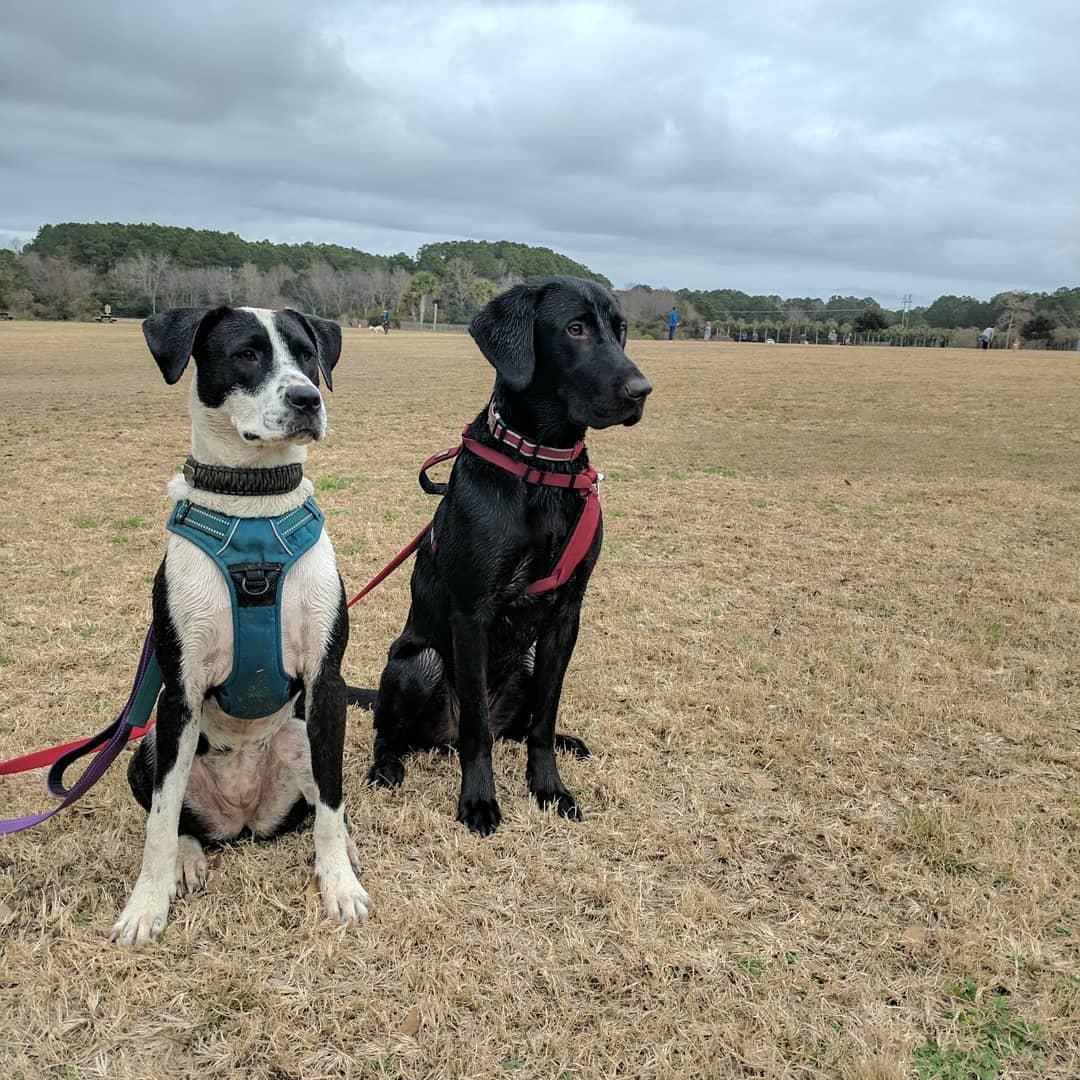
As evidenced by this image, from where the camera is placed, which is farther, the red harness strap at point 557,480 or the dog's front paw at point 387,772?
the dog's front paw at point 387,772

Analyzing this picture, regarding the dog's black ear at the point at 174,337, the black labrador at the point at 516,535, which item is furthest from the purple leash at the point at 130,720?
the black labrador at the point at 516,535

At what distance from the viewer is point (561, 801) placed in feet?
10.7

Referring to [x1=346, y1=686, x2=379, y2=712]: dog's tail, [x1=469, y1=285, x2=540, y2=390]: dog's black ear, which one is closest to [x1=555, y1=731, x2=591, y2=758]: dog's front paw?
[x1=346, y1=686, x2=379, y2=712]: dog's tail

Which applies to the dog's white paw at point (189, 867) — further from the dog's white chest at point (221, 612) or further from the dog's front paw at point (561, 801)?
the dog's front paw at point (561, 801)

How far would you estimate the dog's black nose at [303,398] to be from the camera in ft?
8.02

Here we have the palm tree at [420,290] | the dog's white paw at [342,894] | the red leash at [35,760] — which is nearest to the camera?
the dog's white paw at [342,894]

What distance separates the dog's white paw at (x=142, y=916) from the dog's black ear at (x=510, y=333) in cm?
195

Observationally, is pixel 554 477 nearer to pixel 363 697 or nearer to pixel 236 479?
pixel 236 479

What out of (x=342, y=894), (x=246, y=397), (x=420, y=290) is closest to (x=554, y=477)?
(x=246, y=397)

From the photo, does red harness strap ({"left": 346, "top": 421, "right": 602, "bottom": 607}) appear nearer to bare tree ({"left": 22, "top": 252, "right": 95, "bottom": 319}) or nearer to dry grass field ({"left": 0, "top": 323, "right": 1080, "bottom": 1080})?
dry grass field ({"left": 0, "top": 323, "right": 1080, "bottom": 1080})

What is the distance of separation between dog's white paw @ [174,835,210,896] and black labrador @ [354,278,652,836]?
0.77 meters

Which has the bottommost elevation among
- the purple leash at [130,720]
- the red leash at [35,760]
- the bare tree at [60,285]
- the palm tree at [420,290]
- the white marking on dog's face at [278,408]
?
the red leash at [35,760]

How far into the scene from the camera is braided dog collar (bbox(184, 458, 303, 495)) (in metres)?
2.48

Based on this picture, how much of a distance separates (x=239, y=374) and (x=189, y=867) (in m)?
1.57
